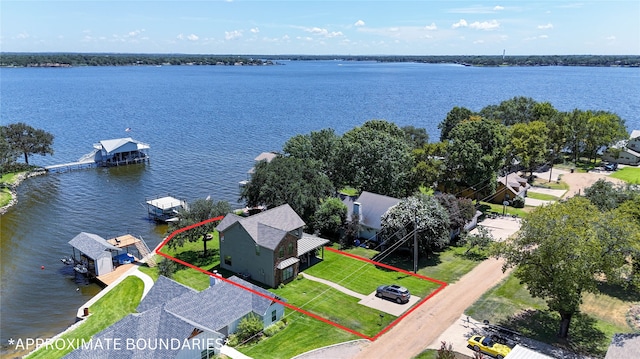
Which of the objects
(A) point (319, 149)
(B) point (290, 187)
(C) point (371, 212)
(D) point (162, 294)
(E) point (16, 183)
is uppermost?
(A) point (319, 149)

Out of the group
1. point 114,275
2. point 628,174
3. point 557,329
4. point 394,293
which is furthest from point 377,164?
point 628,174

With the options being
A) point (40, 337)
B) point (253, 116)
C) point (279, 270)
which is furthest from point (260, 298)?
point (253, 116)

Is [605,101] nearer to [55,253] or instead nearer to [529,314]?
[529,314]

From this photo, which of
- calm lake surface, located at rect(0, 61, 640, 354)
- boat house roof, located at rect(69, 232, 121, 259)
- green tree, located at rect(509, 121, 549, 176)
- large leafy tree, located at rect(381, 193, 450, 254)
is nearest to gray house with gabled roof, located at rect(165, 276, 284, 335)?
calm lake surface, located at rect(0, 61, 640, 354)

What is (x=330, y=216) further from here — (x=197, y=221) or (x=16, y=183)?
(x=16, y=183)

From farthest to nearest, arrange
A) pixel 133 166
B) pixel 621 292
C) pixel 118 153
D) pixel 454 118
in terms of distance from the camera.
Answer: pixel 454 118 < pixel 118 153 < pixel 133 166 < pixel 621 292

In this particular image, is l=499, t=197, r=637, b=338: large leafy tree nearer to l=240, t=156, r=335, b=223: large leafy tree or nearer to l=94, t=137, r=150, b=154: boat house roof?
l=240, t=156, r=335, b=223: large leafy tree
